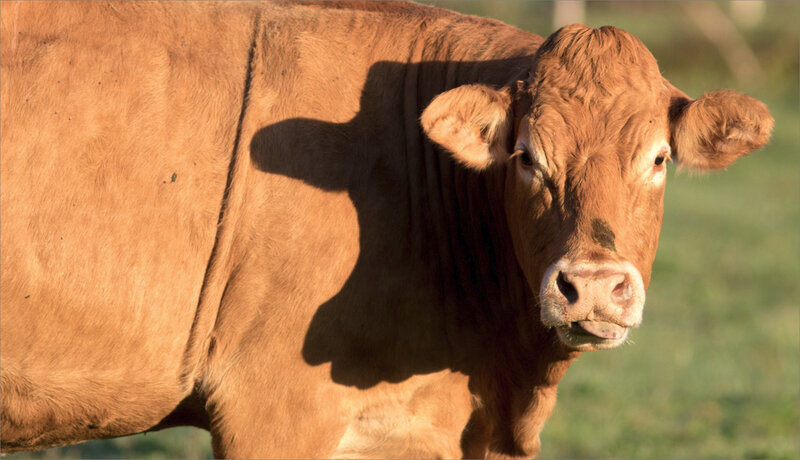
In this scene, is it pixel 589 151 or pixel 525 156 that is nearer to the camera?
pixel 589 151

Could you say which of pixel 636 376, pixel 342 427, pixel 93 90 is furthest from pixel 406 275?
pixel 636 376

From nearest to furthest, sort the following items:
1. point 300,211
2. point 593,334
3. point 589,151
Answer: point 593,334 → point 589,151 → point 300,211

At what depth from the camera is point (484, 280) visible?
15.9 ft

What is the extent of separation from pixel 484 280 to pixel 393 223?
56 cm

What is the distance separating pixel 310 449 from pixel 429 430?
66 cm

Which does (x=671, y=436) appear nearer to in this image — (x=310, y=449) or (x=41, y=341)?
(x=310, y=449)

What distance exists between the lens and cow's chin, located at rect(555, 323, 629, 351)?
158 inches

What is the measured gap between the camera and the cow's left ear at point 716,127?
4344 mm

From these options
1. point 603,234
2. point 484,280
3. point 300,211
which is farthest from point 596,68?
point 300,211

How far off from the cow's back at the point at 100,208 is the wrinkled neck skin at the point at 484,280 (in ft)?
3.49

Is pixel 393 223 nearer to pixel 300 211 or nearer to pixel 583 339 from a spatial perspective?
pixel 300 211

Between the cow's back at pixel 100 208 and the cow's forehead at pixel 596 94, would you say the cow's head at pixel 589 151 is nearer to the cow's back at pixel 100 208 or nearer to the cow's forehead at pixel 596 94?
the cow's forehead at pixel 596 94

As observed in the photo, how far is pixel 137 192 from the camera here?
4.43 meters

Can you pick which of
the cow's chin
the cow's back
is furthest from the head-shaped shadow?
the cow's chin
